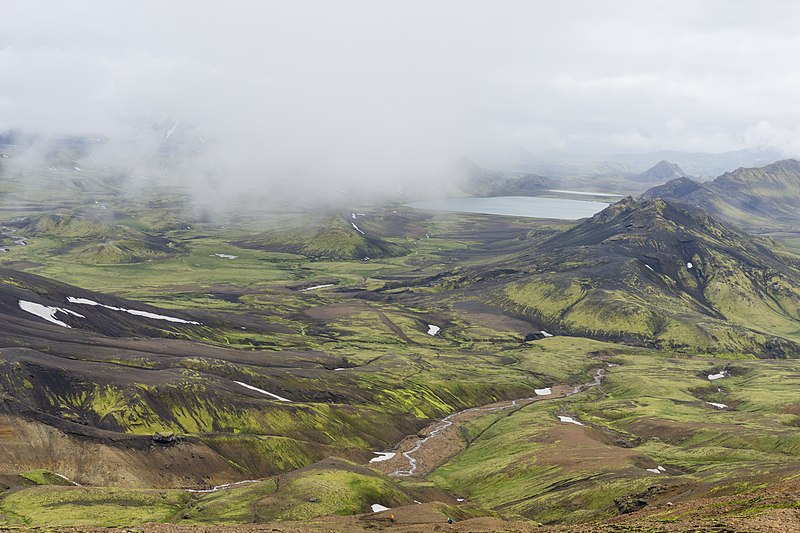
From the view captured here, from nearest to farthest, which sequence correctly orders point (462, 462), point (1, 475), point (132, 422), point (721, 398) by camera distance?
point (1, 475), point (132, 422), point (462, 462), point (721, 398)

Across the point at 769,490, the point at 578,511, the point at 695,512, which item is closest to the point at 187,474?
the point at 578,511

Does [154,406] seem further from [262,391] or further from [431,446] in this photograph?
[431,446]

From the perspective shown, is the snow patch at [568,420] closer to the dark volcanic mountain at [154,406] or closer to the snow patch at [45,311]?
the dark volcanic mountain at [154,406]

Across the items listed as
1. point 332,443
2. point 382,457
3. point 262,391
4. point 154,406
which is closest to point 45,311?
point 262,391

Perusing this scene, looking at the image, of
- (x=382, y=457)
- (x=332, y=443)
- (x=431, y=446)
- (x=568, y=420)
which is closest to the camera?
(x=332, y=443)

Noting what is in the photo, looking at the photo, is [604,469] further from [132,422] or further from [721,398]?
[721,398]

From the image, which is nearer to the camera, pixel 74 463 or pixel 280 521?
pixel 280 521

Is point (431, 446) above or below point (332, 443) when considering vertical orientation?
below
